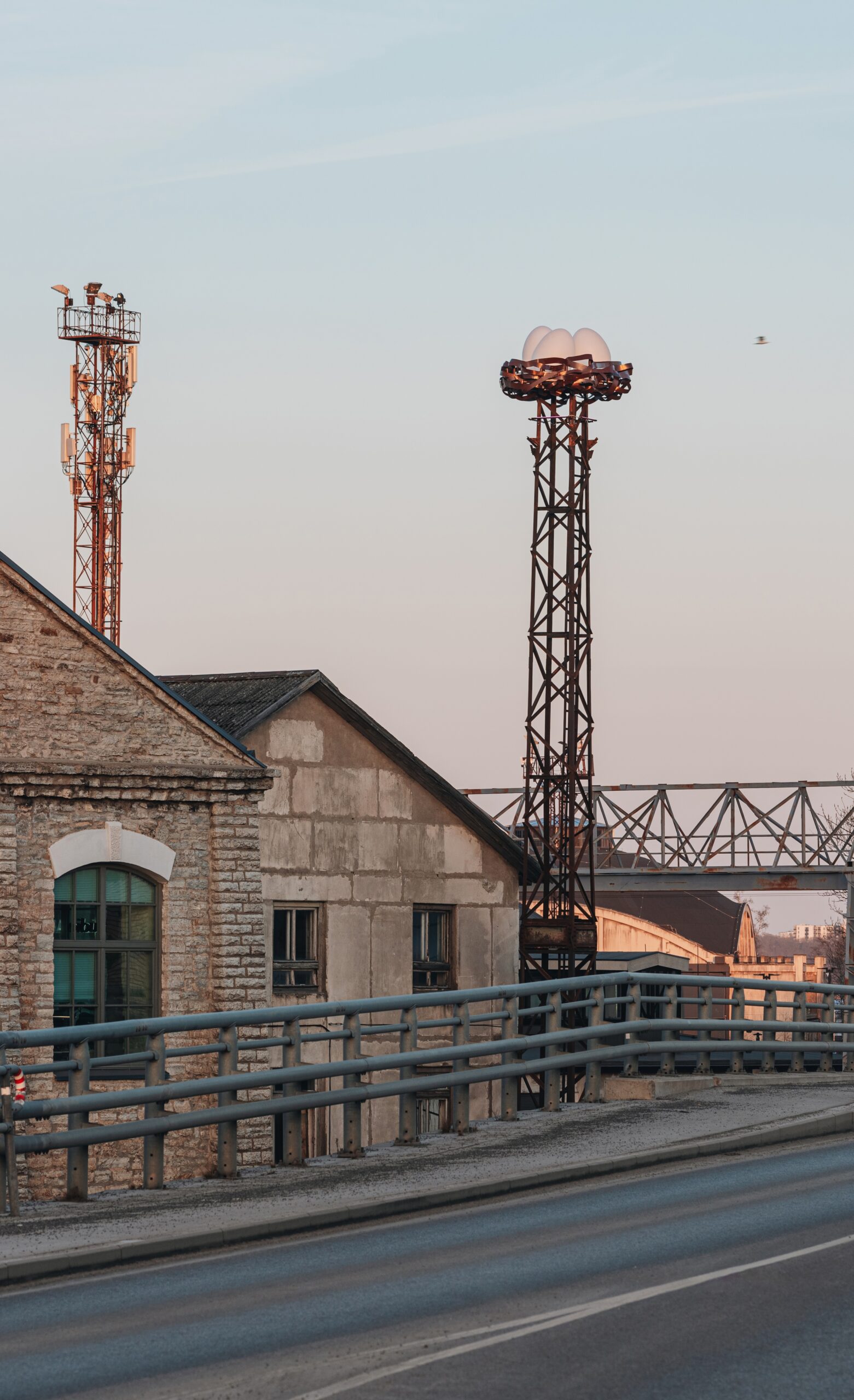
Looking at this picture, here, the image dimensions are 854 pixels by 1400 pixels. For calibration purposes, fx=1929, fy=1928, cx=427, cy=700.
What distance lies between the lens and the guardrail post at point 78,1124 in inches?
511

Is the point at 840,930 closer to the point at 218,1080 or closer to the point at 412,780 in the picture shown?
the point at 412,780

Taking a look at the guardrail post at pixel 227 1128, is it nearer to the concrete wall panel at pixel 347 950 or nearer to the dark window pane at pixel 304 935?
the dark window pane at pixel 304 935

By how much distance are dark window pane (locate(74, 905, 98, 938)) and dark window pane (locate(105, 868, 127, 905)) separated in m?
0.22

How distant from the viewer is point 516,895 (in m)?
33.9

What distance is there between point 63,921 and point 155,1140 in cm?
906

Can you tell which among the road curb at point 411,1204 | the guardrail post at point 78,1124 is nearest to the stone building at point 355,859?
the road curb at point 411,1204

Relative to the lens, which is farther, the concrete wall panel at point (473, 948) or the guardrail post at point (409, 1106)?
the concrete wall panel at point (473, 948)

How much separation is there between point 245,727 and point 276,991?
13.6ft

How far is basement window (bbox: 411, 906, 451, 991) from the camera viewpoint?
32.2 m

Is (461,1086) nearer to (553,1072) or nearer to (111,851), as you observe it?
(553,1072)

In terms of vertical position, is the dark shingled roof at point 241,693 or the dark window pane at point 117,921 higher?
the dark shingled roof at point 241,693

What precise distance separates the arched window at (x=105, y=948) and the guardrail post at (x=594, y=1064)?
6499mm

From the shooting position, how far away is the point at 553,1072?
17203mm

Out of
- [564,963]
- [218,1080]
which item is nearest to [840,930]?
[564,963]
